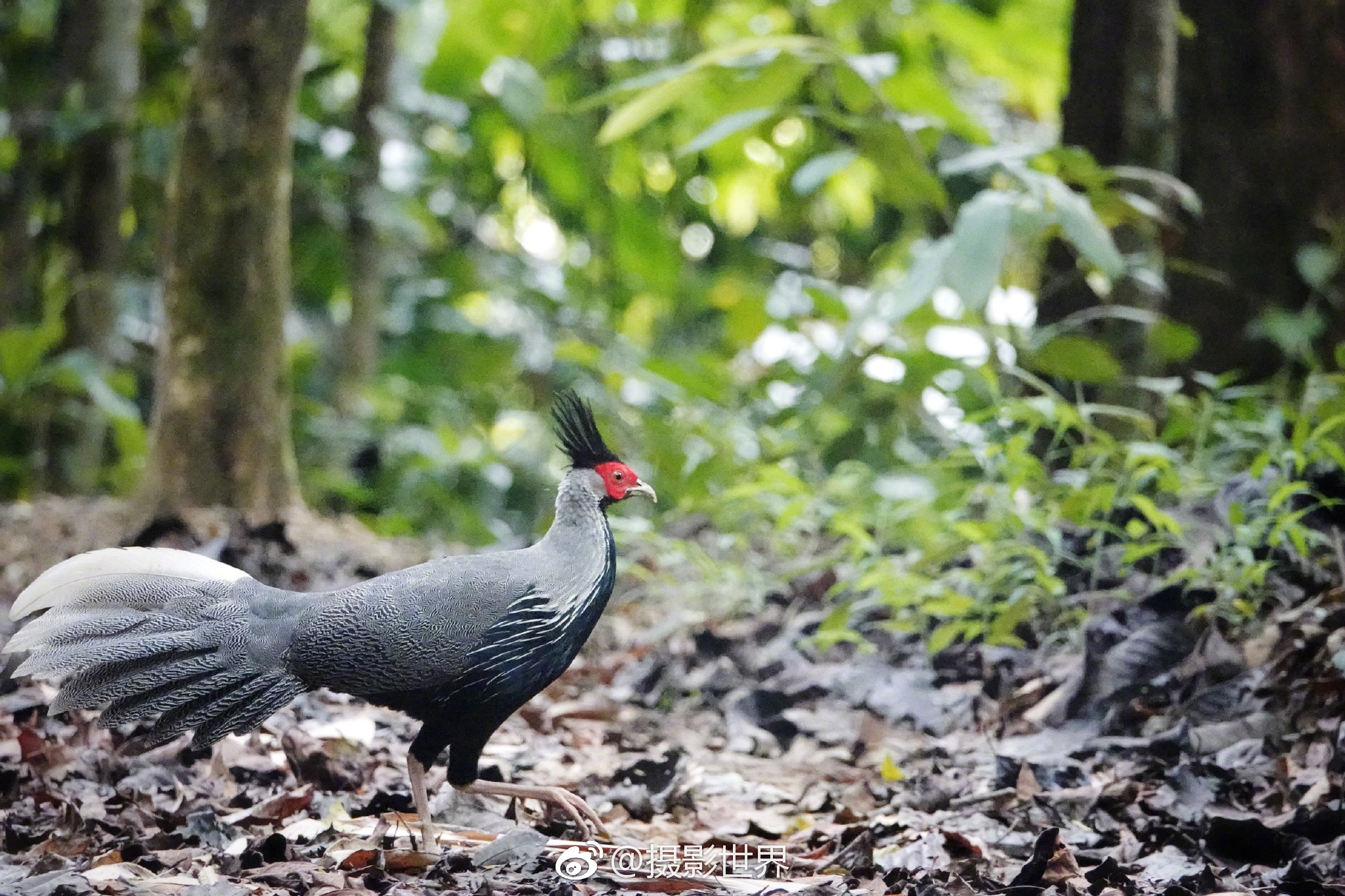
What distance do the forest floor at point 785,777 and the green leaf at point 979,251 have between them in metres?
0.92

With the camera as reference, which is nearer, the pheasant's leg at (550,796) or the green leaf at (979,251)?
the pheasant's leg at (550,796)

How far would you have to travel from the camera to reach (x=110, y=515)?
16.0 feet

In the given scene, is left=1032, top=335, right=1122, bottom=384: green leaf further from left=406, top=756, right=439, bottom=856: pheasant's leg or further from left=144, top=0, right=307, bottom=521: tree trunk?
left=144, top=0, right=307, bottom=521: tree trunk

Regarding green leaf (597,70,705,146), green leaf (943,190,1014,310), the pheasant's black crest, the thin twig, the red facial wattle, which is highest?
green leaf (597,70,705,146)

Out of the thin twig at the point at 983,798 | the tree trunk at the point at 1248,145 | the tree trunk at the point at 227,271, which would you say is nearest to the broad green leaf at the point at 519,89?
the tree trunk at the point at 227,271

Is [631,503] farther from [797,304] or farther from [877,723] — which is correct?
[877,723]

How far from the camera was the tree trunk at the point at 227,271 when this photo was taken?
4.61 m

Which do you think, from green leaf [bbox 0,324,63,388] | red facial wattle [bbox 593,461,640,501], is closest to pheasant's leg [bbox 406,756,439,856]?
red facial wattle [bbox 593,461,640,501]

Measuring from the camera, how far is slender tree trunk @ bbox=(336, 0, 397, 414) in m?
7.08

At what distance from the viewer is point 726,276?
27.4ft

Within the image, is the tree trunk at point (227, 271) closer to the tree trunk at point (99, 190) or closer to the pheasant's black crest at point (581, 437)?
the tree trunk at point (99, 190)

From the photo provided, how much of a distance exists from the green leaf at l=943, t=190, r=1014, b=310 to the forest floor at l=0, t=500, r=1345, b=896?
0.92 metres

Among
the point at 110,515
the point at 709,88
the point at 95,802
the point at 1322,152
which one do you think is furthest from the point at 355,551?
the point at 1322,152

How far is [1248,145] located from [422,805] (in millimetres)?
3984
